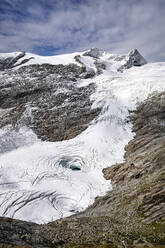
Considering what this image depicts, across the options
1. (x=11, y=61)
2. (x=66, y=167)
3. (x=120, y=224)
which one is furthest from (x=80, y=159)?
(x=11, y=61)

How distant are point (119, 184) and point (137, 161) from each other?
4.80 m

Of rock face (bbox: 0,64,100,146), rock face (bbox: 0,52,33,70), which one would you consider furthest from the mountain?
rock face (bbox: 0,52,33,70)

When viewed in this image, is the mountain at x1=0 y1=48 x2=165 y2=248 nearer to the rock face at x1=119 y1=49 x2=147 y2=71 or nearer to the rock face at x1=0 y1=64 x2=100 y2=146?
the rock face at x1=0 y1=64 x2=100 y2=146

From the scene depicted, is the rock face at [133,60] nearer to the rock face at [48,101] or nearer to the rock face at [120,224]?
the rock face at [48,101]

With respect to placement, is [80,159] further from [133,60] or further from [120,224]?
[133,60]

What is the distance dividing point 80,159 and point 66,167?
3.51 metres

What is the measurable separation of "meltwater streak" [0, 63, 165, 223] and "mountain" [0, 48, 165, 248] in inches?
6.5

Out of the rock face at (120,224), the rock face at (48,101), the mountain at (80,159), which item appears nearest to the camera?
the rock face at (120,224)

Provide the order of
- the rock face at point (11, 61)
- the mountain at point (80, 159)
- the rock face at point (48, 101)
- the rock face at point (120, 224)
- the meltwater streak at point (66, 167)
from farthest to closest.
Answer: the rock face at point (11, 61)
the rock face at point (48, 101)
the meltwater streak at point (66, 167)
the mountain at point (80, 159)
the rock face at point (120, 224)

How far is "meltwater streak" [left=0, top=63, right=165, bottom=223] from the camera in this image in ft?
96.8

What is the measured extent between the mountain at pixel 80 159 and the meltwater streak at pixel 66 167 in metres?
0.17

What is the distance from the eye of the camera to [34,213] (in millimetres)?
28281

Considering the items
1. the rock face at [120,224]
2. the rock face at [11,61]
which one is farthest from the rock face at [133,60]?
the rock face at [120,224]

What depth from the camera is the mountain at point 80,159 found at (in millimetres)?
16062
